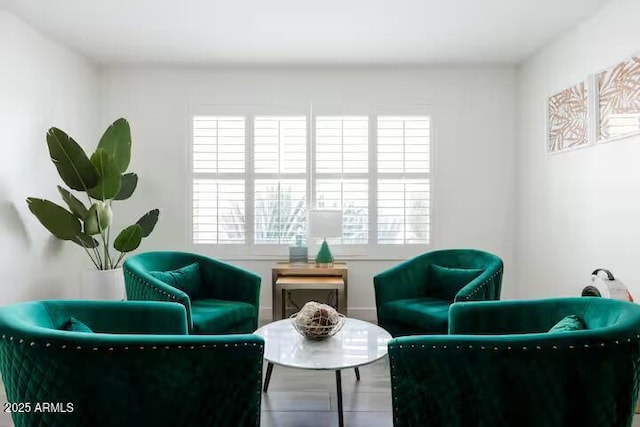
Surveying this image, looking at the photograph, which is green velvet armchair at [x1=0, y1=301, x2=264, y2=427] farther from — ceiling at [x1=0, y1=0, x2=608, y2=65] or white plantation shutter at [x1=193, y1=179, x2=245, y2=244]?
white plantation shutter at [x1=193, y1=179, x2=245, y2=244]

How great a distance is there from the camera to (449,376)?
1253 mm

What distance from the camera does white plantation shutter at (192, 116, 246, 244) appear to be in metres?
4.18

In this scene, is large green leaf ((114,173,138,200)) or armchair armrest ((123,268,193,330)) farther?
large green leaf ((114,173,138,200))

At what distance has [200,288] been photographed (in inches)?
123

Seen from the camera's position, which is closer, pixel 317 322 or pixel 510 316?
pixel 510 316

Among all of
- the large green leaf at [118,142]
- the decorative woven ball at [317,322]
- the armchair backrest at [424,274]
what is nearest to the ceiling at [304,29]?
the large green leaf at [118,142]

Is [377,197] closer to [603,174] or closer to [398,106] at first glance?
[398,106]

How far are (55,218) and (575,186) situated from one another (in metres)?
4.11

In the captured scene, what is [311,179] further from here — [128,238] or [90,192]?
[90,192]

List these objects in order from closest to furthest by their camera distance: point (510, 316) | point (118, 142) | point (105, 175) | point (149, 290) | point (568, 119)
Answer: point (510, 316), point (149, 290), point (105, 175), point (568, 119), point (118, 142)

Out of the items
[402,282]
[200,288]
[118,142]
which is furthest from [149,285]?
[402,282]

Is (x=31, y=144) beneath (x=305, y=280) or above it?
above

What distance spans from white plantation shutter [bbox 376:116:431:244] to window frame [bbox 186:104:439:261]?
42mm

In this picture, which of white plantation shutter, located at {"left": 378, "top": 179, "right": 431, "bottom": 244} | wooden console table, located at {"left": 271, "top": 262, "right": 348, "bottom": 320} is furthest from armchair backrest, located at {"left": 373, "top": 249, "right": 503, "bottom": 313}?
white plantation shutter, located at {"left": 378, "top": 179, "right": 431, "bottom": 244}
